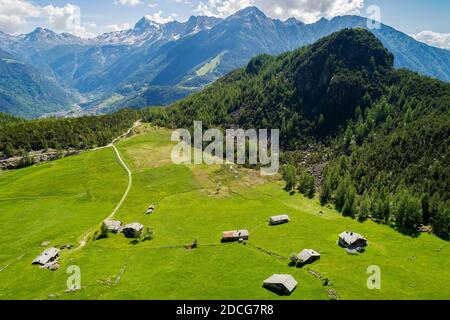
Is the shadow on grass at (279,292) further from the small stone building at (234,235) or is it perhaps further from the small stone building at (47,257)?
the small stone building at (47,257)

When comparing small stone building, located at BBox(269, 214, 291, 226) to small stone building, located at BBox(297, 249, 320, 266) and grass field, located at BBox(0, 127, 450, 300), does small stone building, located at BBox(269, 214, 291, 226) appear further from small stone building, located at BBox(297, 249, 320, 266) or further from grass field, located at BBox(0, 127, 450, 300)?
small stone building, located at BBox(297, 249, 320, 266)

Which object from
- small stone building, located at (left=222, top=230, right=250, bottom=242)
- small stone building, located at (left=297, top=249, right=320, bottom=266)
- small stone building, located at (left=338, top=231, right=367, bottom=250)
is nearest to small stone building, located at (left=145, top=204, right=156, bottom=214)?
small stone building, located at (left=222, top=230, right=250, bottom=242)

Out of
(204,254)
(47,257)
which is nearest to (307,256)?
(204,254)

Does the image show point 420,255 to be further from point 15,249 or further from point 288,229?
point 15,249

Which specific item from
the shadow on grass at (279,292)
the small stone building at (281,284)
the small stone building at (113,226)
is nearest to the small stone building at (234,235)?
the small stone building at (281,284)
